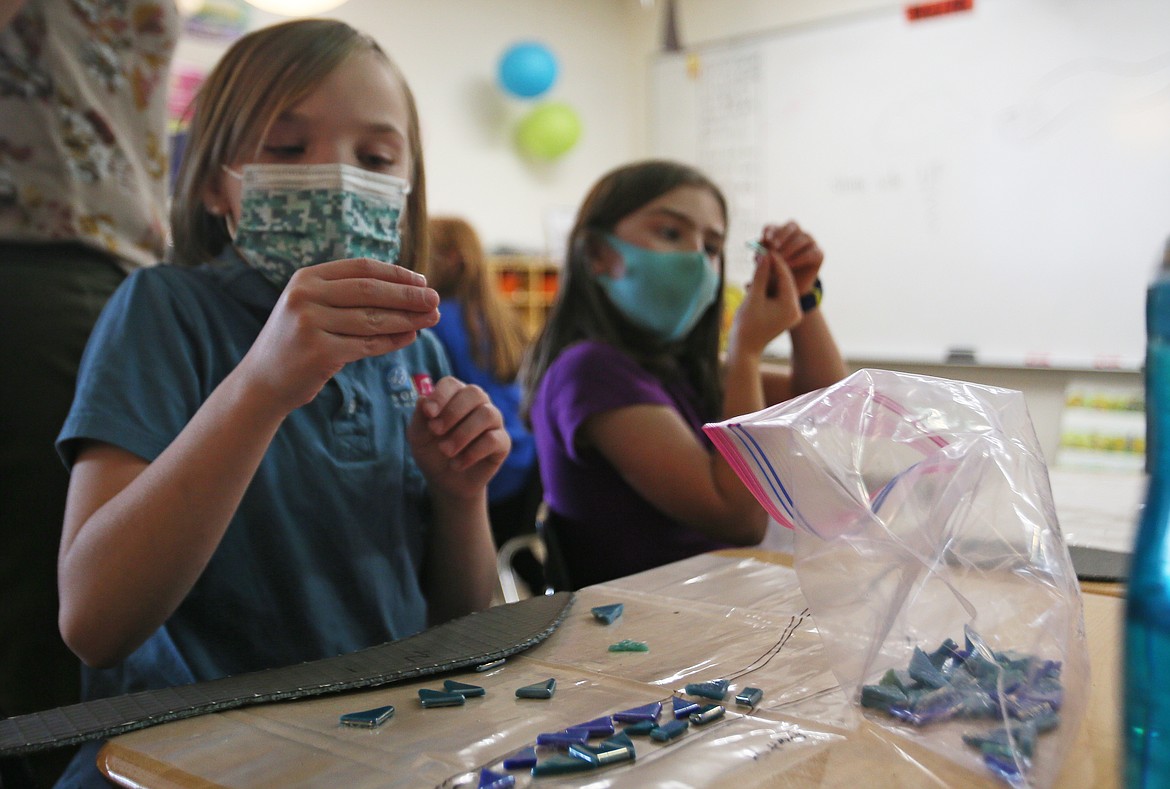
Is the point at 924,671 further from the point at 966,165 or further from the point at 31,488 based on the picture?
the point at 966,165

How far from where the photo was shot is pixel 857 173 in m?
3.99

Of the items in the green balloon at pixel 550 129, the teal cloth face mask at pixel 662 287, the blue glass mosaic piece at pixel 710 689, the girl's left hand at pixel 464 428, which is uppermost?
the green balloon at pixel 550 129

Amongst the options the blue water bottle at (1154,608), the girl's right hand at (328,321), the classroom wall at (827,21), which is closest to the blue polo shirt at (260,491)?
the girl's right hand at (328,321)

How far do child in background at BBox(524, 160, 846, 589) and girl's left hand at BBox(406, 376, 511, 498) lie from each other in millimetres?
424

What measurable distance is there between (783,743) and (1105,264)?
3.45 meters

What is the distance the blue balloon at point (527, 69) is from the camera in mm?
4523

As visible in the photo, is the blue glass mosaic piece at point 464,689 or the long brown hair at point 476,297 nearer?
the blue glass mosaic piece at point 464,689

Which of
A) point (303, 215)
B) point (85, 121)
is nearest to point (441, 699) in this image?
point (303, 215)

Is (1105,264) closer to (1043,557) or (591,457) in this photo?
(591,457)

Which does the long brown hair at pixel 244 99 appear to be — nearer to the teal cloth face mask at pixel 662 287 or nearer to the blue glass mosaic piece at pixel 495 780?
the teal cloth face mask at pixel 662 287

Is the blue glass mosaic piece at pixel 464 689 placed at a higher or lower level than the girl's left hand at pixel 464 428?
lower

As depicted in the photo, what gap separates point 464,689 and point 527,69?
429cm

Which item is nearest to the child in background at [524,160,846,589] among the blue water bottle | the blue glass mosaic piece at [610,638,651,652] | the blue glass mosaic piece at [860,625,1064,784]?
the blue glass mosaic piece at [610,638,651,652]

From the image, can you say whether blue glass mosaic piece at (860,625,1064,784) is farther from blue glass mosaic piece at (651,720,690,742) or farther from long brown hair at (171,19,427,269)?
long brown hair at (171,19,427,269)
